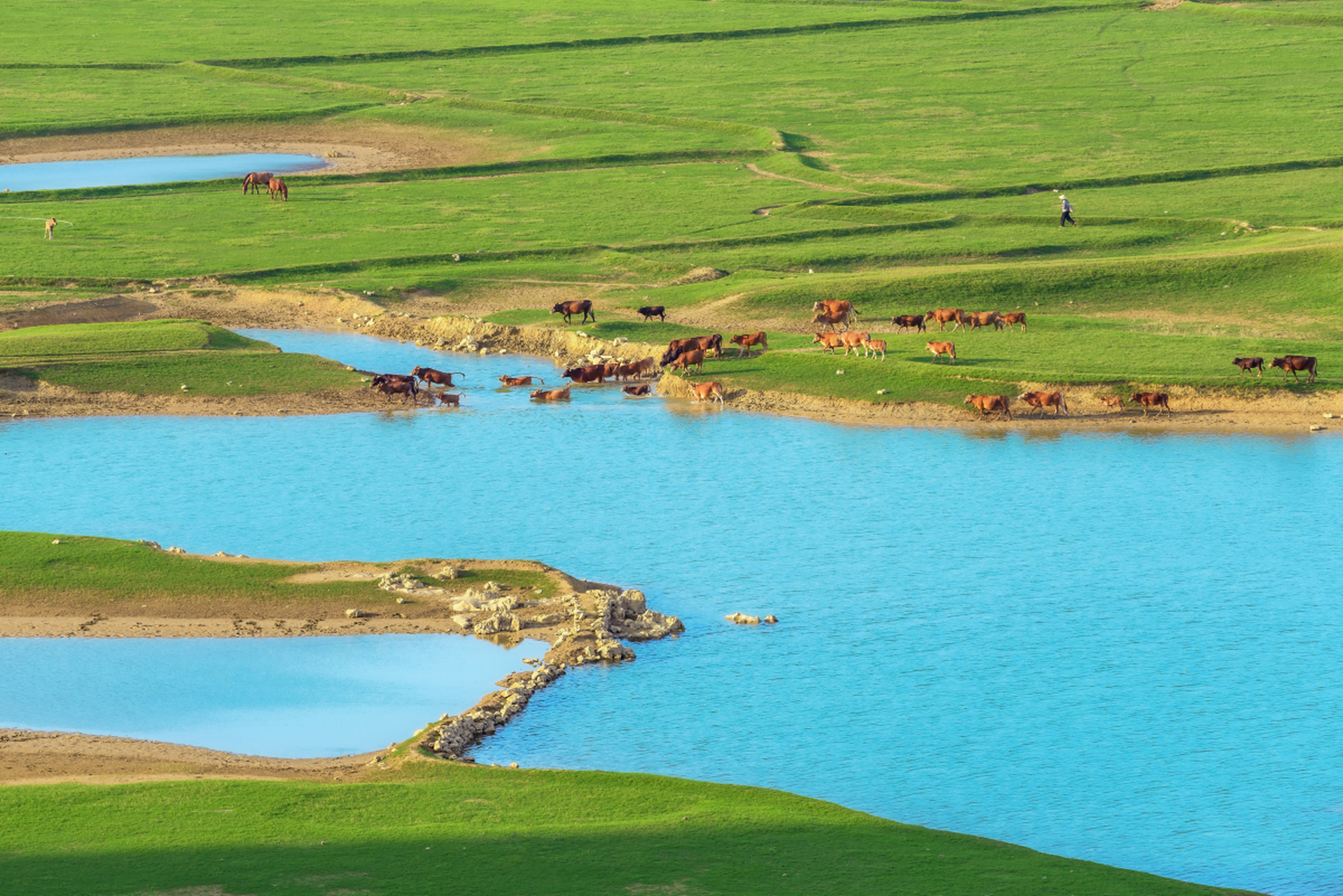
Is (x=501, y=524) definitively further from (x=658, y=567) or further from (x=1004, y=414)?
(x=1004, y=414)

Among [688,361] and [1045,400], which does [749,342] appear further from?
[1045,400]

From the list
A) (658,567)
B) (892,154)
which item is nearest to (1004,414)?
(658,567)

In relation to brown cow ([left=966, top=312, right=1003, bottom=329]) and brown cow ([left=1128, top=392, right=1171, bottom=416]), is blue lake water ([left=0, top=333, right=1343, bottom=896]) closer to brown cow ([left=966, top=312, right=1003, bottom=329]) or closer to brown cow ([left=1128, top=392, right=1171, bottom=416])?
brown cow ([left=1128, top=392, right=1171, bottom=416])

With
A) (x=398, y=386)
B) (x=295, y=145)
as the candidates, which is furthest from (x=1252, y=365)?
(x=295, y=145)

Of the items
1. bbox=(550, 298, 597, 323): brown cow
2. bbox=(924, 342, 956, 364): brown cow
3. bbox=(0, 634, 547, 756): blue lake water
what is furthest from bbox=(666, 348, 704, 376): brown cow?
bbox=(0, 634, 547, 756): blue lake water

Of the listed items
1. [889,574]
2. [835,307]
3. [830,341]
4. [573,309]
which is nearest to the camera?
[889,574]

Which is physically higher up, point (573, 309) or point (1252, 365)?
point (573, 309)
